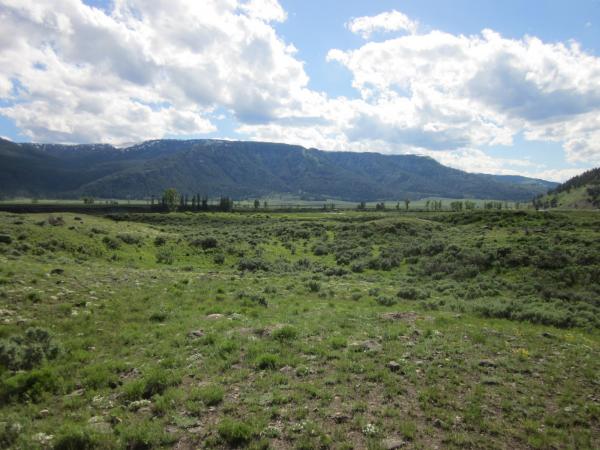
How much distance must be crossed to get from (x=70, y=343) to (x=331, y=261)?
94.6 ft

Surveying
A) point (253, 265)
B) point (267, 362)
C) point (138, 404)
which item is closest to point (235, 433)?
point (138, 404)

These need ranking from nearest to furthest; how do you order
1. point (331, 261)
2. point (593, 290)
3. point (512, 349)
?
point (512, 349), point (593, 290), point (331, 261)

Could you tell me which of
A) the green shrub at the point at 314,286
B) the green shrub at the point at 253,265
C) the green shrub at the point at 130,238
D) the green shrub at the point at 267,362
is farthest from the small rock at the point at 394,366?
the green shrub at the point at 130,238

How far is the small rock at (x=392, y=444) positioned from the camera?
7.22 metres

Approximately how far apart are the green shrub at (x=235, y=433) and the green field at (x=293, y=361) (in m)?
0.03

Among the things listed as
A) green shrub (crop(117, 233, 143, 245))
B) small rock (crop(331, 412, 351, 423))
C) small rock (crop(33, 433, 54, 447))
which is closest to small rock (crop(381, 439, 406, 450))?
small rock (crop(331, 412, 351, 423))

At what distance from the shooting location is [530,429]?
805cm

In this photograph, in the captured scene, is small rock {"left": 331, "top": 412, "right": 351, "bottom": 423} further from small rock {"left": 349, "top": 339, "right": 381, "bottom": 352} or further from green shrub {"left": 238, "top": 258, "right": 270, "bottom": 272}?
green shrub {"left": 238, "top": 258, "right": 270, "bottom": 272}

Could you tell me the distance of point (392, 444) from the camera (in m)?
7.32

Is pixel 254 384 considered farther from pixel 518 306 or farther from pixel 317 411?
pixel 518 306

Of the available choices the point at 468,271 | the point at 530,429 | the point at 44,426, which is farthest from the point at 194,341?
the point at 468,271

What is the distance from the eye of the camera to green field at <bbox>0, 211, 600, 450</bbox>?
777 cm

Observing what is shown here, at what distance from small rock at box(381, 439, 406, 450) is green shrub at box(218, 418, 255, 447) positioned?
2.83m

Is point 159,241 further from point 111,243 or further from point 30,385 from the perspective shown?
point 30,385
